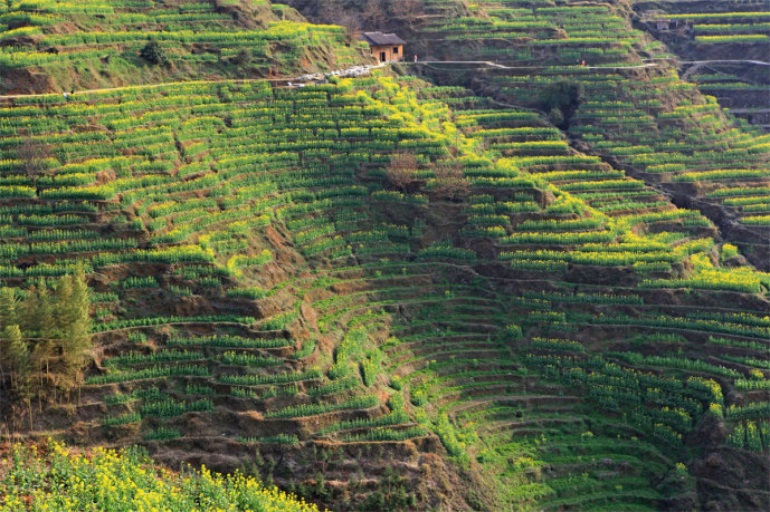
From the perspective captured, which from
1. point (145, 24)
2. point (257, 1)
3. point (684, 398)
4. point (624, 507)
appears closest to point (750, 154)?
point (684, 398)

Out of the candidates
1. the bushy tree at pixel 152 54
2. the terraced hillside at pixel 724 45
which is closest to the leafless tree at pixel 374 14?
the terraced hillside at pixel 724 45

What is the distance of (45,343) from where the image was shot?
27.8m

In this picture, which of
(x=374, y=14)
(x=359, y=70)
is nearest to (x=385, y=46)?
(x=359, y=70)

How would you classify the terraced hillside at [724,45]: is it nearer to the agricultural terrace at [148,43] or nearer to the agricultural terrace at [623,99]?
the agricultural terrace at [623,99]

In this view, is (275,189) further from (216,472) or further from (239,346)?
(216,472)

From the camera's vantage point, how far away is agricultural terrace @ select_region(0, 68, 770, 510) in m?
28.9

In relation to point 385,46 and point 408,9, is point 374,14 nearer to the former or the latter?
point 408,9

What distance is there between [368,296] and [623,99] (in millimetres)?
21586

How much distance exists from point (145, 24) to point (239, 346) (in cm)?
2208

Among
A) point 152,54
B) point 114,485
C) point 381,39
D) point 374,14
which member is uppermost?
point 374,14

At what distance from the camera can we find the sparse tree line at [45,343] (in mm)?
27297

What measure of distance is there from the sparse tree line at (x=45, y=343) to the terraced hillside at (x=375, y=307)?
198 millimetres

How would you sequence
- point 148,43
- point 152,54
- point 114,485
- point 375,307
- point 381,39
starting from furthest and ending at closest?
point 381,39, point 148,43, point 152,54, point 375,307, point 114,485

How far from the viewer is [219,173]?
1452 inches
